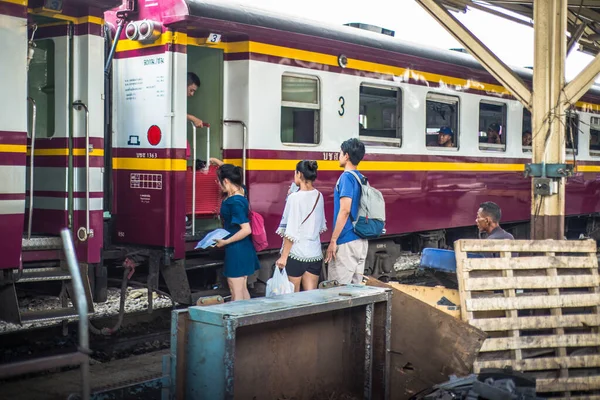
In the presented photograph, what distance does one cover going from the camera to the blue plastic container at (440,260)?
6.43 meters

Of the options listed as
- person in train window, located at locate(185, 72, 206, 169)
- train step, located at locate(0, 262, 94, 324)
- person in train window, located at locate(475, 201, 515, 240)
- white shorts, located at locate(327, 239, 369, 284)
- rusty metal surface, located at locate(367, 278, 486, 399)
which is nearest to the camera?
rusty metal surface, located at locate(367, 278, 486, 399)

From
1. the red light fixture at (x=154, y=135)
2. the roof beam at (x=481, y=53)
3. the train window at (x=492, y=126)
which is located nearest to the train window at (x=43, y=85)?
the red light fixture at (x=154, y=135)

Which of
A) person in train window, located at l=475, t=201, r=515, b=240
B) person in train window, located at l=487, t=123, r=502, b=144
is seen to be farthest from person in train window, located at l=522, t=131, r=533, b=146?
person in train window, located at l=475, t=201, r=515, b=240

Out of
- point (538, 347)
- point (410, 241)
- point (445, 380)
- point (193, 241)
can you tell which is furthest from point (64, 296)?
→ point (410, 241)

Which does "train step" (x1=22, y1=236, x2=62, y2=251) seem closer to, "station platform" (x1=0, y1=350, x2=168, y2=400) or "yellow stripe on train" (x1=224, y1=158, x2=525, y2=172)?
"station platform" (x1=0, y1=350, x2=168, y2=400)

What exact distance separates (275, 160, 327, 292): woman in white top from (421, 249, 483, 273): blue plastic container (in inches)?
40.4

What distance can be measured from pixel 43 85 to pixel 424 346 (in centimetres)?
461

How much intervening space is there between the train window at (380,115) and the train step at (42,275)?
4533 millimetres

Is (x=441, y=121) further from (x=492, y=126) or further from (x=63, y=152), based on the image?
(x=63, y=152)

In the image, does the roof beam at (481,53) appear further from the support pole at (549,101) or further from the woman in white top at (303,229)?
the woman in white top at (303,229)

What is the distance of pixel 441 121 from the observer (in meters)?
11.6

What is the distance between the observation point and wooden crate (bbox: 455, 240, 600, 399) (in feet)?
19.0

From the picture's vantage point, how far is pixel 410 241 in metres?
11.9

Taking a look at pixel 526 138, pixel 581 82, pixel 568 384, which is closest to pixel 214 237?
pixel 568 384
